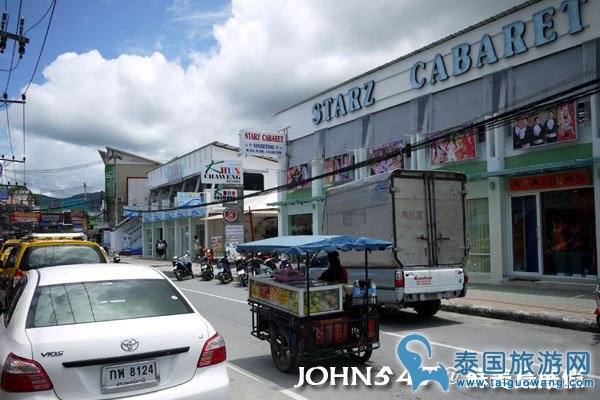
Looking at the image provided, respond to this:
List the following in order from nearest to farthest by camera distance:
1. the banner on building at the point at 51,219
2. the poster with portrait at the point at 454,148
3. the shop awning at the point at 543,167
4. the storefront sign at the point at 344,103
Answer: the shop awning at the point at 543,167, the poster with portrait at the point at 454,148, the storefront sign at the point at 344,103, the banner on building at the point at 51,219

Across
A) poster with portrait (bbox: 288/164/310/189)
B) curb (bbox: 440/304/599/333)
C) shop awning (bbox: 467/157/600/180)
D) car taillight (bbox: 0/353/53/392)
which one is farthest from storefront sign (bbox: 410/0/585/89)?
car taillight (bbox: 0/353/53/392)

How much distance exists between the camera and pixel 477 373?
6.34 m

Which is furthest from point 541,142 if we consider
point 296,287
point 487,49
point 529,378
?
point 296,287

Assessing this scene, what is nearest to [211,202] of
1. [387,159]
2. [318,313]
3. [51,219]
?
[387,159]

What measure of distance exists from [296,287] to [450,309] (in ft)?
21.6

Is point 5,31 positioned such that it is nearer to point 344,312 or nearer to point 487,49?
point 344,312

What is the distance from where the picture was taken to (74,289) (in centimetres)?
427

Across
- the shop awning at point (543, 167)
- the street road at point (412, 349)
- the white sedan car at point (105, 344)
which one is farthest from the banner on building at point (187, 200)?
the white sedan car at point (105, 344)

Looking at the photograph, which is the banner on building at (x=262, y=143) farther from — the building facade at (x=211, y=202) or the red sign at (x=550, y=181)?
the red sign at (x=550, y=181)

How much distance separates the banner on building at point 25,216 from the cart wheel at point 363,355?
202ft

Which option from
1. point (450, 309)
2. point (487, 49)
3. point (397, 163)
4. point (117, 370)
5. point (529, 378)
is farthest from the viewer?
point (397, 163)

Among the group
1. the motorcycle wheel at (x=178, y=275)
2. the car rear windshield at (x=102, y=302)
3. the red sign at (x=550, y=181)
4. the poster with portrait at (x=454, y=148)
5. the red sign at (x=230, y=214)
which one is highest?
the poster with portrait at (x=454, y=148)

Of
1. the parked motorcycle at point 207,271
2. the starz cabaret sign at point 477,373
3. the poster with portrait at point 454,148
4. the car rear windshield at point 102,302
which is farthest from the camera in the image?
the parked motorcycle at point 207,271

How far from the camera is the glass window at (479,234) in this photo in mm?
15320
